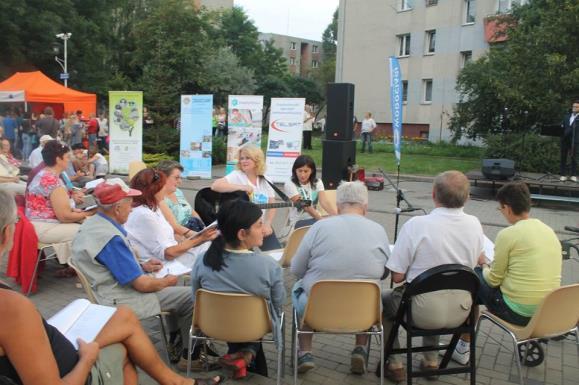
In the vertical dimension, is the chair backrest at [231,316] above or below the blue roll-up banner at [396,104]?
below

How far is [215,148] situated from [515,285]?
46.7 feet

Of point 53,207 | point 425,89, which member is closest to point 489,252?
point 53,207

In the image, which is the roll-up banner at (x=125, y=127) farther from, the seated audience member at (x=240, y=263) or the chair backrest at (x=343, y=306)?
the chair backrest at (x=343, y=306)

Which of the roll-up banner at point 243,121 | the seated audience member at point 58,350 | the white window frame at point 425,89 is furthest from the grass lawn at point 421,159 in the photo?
the seated audience member at point 58,350

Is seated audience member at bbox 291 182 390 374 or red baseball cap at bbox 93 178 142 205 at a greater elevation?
red baseball cap at bbox 93 178 142 205

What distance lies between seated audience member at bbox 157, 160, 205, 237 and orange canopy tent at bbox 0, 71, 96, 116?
47.2 feet

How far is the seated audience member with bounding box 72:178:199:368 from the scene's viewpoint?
3014 mm

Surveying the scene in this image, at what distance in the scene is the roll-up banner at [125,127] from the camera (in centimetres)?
1346

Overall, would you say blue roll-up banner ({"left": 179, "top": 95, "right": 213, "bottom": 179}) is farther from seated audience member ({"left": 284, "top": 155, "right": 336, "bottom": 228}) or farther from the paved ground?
seated audience member ({"left": 284, "top": 155, "right": 336, "bottom": 228})

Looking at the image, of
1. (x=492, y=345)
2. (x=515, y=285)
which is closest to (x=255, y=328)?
(x=515, y=285)

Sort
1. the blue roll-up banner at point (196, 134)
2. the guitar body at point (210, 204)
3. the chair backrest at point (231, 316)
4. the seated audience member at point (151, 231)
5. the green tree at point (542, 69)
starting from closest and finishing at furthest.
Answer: the chair backrest at point (231, 316) → the seated audience member at point (151, 231) → the guitar body at point (210, 204) → the green tree at point (542, 69) → the blue roll-up banner at point (196, 134)

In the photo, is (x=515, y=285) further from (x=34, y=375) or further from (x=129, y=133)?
(x=129, y=133)

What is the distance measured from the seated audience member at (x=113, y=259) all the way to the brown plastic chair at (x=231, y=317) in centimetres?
38

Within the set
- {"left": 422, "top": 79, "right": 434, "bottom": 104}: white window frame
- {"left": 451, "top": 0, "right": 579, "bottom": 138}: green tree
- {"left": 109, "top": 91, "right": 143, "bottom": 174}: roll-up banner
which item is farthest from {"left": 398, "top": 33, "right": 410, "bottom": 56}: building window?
{"left": 109, "top": 91, "right": 143, "bottom": 174}: roll-up banner
